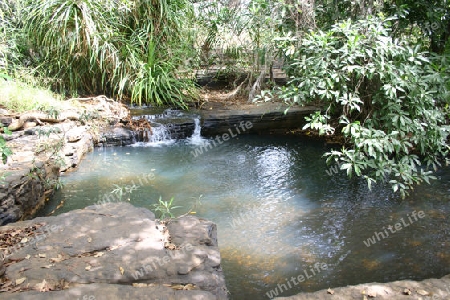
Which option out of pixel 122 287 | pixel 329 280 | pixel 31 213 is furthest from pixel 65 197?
pixel 329 280

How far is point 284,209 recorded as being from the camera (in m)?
4.05

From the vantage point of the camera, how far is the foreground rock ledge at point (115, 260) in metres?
1.98

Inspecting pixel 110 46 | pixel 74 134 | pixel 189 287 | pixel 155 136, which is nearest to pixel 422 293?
pixel 189 287

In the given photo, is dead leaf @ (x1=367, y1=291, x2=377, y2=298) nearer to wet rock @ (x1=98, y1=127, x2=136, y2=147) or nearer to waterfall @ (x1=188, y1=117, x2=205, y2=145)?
waterfall @ (x1=188, y1=117, x2=205, y2=145)

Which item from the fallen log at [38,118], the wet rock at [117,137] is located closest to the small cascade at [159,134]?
the wet rock at [117,137]

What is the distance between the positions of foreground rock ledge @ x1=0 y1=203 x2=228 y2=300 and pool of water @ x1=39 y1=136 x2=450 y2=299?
0.63 metres

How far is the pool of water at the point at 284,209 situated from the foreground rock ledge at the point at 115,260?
0.63 m

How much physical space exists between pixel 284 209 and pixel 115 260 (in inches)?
86.5

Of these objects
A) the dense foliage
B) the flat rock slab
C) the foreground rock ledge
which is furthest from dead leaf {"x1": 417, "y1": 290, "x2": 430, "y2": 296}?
the dense foliage

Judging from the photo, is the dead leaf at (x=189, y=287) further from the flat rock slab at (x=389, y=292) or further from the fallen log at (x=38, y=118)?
the fallen log at (x=38, y=118)

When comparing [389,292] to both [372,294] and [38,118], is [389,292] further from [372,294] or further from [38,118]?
[38,118]

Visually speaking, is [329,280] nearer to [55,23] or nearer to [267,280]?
[267,280]

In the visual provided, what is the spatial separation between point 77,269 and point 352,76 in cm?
300

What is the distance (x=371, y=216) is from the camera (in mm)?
3883
